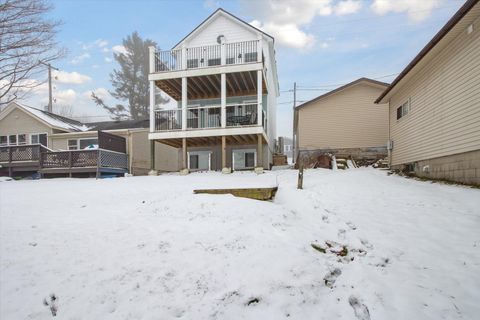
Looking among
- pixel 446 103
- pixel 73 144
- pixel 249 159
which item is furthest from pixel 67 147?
pixel 446 103

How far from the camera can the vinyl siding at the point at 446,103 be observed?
282 inches

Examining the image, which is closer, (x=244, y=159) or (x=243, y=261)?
(x=243, y=261)

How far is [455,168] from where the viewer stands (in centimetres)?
786

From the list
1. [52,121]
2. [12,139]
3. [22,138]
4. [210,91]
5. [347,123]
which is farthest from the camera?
[12,139]

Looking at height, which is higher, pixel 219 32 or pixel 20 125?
pixel 219 32

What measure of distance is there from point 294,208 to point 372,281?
2946 mm

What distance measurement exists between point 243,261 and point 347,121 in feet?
48.3

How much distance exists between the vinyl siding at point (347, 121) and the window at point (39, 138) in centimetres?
1744

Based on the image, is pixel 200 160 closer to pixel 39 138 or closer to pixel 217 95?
pixel 217 95

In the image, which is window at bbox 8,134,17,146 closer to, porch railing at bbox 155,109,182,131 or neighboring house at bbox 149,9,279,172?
neighboring house at bbox 149,9,279,172

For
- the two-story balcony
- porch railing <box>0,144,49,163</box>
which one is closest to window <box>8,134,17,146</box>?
porch railing <box>0,144,49,163</box>

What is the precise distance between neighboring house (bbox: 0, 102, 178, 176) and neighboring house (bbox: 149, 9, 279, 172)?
3.60 meters

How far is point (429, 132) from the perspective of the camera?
9.42 m

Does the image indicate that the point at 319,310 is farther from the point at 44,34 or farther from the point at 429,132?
the point at 44,34
